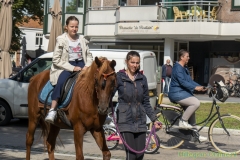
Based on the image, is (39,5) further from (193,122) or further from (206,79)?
(193,122)

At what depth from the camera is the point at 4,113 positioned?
49.9ft

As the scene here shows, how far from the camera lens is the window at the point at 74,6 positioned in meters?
40.7

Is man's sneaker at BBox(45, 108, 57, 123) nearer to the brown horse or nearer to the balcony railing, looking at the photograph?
the brown horse

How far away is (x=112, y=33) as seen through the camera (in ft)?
121

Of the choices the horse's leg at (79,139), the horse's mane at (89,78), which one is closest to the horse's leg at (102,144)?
the horse's leg at (79,139)

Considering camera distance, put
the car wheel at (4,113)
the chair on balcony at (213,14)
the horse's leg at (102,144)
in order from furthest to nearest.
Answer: the chair on balcony at (213,14) → the car wheel at (4,113) → the horse's leg at (102,144)

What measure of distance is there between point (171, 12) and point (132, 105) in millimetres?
27573

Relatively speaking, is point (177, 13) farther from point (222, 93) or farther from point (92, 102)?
point (92, 102)

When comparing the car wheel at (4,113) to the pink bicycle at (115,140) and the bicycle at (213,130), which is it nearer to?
the pink bicycle at (115,140)

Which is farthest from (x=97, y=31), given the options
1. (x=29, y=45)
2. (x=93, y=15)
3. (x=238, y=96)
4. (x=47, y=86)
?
(x=29, y=45)

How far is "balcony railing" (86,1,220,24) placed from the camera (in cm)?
3281

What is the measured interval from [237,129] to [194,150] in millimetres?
1539

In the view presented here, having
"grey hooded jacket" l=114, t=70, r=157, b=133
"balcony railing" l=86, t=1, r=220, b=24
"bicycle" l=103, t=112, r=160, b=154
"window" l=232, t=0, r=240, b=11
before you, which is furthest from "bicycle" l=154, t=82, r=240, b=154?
"window" l=232, t=0, r=240, b=11

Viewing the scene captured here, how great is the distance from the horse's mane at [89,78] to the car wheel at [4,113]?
737 centimetres
